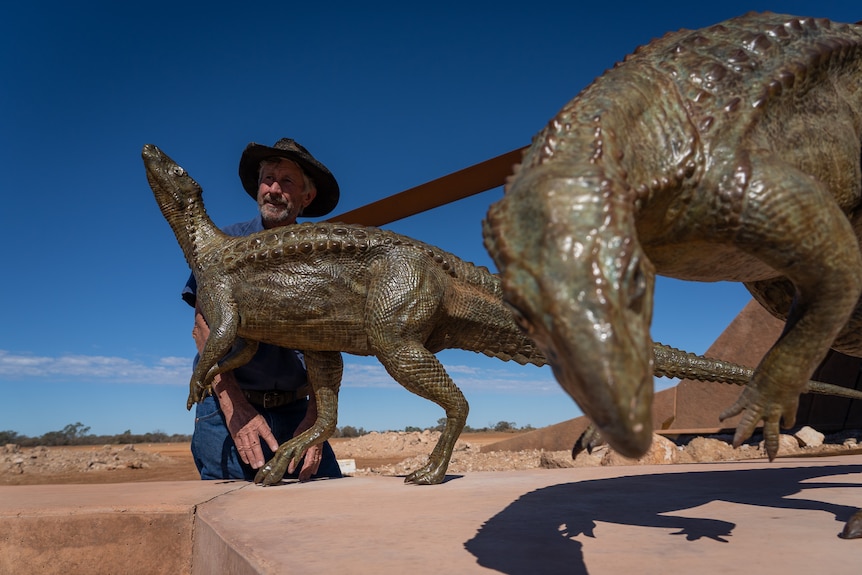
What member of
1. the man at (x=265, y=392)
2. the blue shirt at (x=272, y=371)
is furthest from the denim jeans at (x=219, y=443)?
the blue shirt at (x=272, y=371)

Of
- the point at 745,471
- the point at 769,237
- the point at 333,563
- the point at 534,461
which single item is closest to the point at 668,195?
the point at 769,237

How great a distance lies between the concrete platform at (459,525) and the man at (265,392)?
533 mm

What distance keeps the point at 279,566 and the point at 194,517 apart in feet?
3.67

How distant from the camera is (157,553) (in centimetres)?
234

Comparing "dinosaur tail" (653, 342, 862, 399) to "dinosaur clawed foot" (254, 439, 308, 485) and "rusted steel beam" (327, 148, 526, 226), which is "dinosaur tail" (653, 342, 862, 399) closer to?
"rusted steel beam" (327, 148, 526, 226)

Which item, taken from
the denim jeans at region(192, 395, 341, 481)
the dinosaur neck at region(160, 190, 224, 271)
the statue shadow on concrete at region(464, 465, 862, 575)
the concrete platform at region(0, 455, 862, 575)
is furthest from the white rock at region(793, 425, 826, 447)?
the dinosaur neck at region(160, 190, 224, 271)

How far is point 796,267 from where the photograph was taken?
4.68 ft

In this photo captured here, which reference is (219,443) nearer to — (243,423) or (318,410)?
(243,423)

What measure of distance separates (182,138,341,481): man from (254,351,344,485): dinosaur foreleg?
0.14 meters

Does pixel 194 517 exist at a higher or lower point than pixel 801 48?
lower

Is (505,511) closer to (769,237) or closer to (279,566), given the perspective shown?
(279,566)

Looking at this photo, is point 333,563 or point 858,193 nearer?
point 333,563

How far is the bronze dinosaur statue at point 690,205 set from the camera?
89 centimetres

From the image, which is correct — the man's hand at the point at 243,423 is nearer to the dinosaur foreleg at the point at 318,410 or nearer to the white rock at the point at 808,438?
the dinosaur foreleg at the point at 318,410
